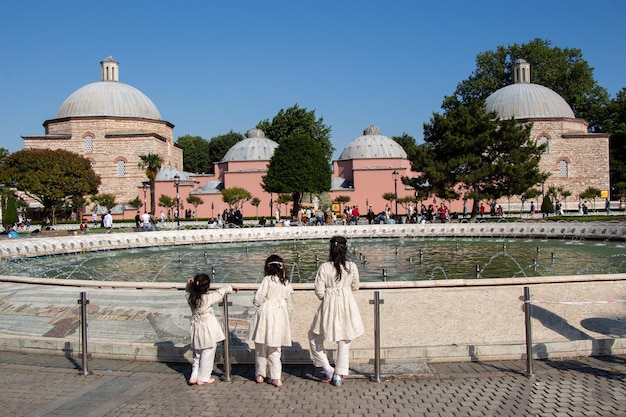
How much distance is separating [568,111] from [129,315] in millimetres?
45181

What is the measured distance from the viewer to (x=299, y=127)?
50062 millimetres

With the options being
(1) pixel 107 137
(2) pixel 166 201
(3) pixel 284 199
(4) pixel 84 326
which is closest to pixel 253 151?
(3) pixel 284 199

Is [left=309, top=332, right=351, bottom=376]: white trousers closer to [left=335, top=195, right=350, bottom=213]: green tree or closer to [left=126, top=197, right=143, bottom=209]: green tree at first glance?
[left=335, top=195, right=350, bottom=213]: green tree

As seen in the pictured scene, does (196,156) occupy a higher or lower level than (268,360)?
higher

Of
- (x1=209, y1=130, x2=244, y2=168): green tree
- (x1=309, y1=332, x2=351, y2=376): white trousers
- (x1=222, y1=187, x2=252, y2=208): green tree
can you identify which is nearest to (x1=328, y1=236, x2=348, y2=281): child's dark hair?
(x1=309, y1=332, x2=351, y2=376): white trousers

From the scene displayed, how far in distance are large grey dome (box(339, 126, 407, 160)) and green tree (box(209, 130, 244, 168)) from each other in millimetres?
19915

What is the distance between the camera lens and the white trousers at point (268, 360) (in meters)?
4.80

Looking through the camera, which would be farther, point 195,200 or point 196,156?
point 196,156

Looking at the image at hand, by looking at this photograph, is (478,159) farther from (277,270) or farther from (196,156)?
(196,156)

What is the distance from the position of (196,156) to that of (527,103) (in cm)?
3588

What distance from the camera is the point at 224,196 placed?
3853 centimetres

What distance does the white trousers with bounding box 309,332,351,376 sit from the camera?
4.82 m

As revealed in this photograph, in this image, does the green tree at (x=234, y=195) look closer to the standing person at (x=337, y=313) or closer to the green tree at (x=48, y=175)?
the green tree at (x=48, y=175)

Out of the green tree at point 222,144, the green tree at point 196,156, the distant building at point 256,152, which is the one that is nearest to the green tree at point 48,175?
the distant building at point 256,152
